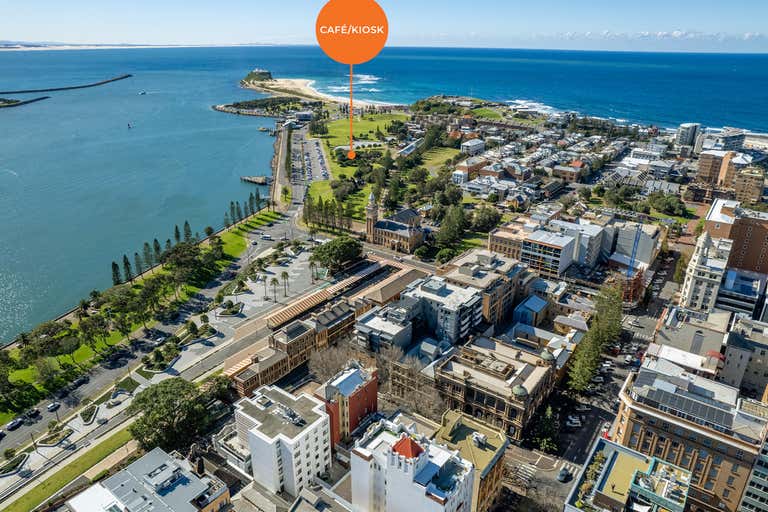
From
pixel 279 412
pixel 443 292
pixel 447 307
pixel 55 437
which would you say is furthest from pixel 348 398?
pixel 55 437

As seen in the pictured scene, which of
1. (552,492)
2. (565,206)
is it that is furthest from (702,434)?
(565,206)

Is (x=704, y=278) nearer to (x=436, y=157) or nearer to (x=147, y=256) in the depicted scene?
(x=147, y=256)

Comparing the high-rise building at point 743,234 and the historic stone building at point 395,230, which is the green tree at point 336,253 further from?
the high-rise building at point 743,234

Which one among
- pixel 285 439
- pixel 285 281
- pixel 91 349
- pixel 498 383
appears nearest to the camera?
pixel 285 439

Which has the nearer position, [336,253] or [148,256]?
[336,253]

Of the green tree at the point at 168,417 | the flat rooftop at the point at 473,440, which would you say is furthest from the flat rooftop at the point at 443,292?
Answer: the green tree at the point at 168,417

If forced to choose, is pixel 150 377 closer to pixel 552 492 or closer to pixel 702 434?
pixel 552 492
